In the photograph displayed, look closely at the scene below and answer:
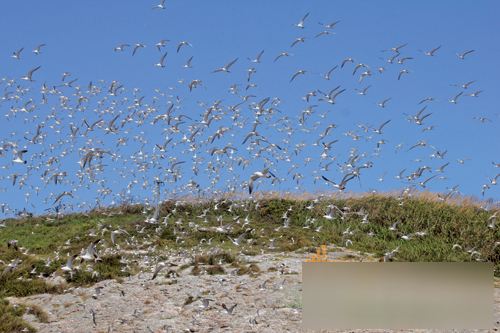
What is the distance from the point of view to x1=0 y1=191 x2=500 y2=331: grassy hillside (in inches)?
498

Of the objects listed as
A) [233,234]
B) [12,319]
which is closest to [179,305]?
[12,319]

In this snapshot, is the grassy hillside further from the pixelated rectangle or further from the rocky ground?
the pixelated rectangle

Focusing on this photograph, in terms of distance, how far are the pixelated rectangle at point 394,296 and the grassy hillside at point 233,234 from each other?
2785mm

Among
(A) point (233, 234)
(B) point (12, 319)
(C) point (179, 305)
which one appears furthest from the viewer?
(A) point (233, 234)

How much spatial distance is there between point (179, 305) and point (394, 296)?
5.30 m

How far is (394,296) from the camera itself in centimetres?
1002

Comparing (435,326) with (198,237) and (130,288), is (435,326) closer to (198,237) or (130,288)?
(130,288)

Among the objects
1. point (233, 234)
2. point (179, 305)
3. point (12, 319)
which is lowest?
Answer: point (12, 319)

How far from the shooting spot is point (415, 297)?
33.3ft

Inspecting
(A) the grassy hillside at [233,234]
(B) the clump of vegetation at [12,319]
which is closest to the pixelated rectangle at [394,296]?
(A) the grassy hillside at [233,234]

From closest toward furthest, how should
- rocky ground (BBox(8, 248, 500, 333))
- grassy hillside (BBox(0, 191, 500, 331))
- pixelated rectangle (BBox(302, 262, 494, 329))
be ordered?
rocky ground (BBox(8, 248, 500, 333)) < pixelated rectangle (BBox(302, 262, 494, 329)) < grassy hillside (BBox(0, 191, 500, 331))

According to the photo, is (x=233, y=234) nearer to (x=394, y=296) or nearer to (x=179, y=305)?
(x=179, y=305)

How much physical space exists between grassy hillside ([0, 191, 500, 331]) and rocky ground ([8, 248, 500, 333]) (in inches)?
23.1

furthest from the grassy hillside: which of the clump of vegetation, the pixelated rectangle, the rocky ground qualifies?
the pixelated rectangle
